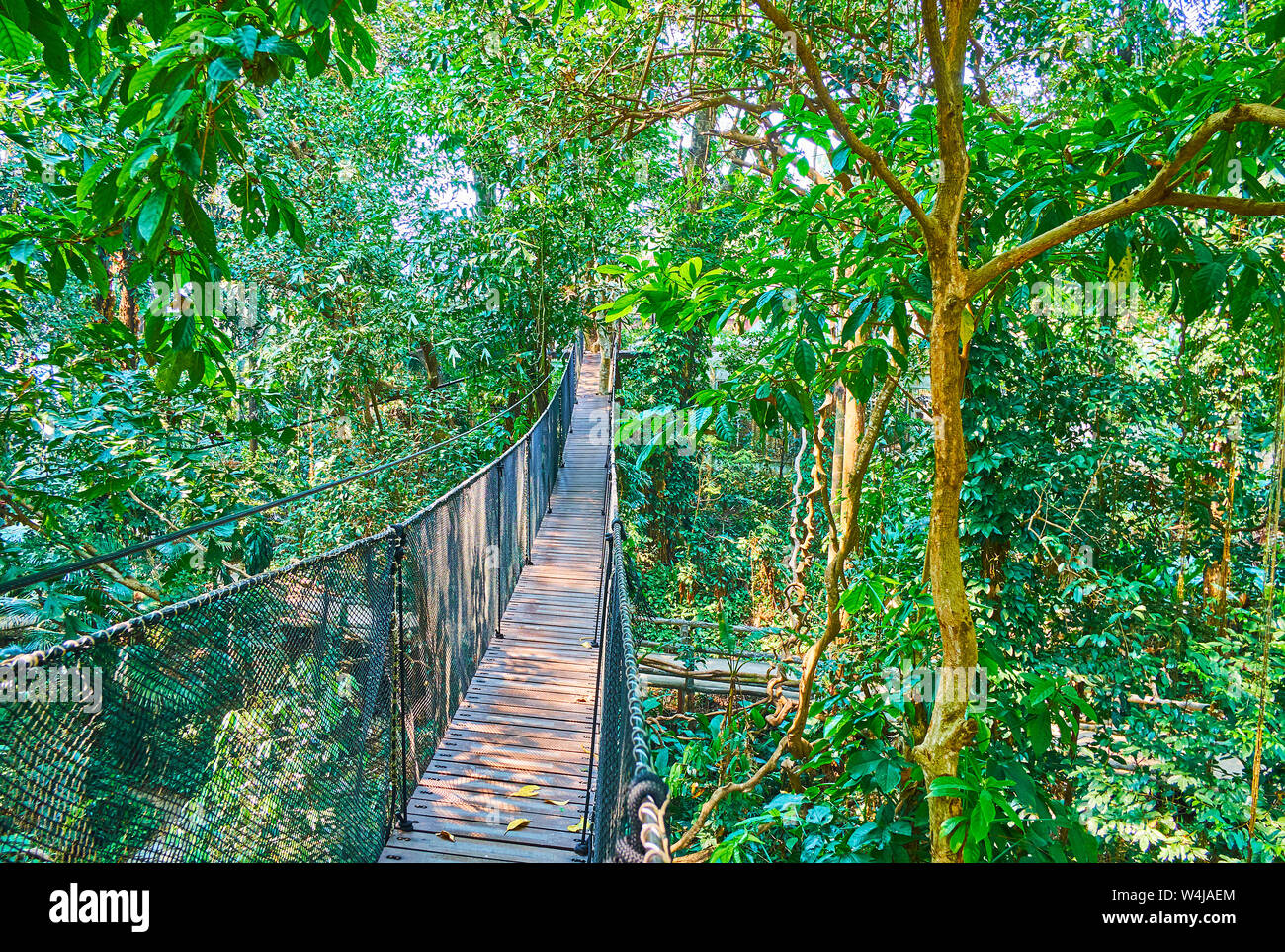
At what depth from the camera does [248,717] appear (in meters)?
1.70

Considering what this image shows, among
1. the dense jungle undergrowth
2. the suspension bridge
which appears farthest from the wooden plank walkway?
the dense jungle undergrowth

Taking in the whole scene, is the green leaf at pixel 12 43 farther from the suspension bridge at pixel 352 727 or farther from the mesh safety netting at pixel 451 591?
the mesh safety netting at pixel 451 591

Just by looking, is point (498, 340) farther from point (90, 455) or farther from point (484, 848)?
point (484, 848)

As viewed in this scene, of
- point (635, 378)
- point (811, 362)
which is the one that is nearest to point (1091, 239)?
point (811, 362)

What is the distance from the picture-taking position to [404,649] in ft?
8.74

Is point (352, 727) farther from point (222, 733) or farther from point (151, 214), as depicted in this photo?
point (151, 214)

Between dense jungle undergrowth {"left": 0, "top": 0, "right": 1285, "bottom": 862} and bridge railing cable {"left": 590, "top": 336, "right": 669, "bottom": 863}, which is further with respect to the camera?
dense jungle undergrowth {"left": 0, "top": 0, "right": 1285, "bottom": 862}

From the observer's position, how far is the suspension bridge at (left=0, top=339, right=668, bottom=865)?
1.22m

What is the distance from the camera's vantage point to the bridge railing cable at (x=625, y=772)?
1064mm

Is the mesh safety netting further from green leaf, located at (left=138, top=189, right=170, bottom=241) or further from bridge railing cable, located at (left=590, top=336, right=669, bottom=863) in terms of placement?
green leaf, located at (left=138, top=189, right=170, bottom=241)

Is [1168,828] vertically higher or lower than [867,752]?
lower

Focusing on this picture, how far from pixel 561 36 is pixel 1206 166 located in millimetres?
4491

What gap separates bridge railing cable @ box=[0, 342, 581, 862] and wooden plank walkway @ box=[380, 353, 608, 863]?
0.51 ft

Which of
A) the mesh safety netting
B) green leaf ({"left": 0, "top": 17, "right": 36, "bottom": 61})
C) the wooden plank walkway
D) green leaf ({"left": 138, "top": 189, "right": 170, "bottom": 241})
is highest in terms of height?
green leaf ({"left": 0, "top": 17, "right": 36, "bottom": 61})
